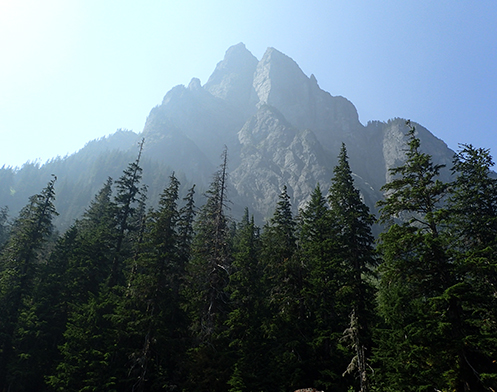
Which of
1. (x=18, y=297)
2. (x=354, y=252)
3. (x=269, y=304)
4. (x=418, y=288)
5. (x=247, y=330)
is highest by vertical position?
(x=354, y=252)

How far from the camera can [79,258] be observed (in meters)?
27.3

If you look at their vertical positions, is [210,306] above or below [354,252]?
below

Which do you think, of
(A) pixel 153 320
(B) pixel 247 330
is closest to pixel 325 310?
(B) pixel 247 330

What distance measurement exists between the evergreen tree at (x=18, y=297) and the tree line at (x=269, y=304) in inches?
4.4

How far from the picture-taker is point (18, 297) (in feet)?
83.9

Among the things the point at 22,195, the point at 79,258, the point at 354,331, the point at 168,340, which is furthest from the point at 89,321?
the point at 22,195

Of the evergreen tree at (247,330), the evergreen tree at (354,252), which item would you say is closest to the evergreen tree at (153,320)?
the evergreen tree at (247,330)

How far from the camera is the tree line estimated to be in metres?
14.7

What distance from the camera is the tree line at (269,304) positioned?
14688 mm

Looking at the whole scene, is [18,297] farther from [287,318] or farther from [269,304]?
[287,318]

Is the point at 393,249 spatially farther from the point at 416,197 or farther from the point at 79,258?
the point at 79,258

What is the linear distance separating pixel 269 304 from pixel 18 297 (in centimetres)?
2142

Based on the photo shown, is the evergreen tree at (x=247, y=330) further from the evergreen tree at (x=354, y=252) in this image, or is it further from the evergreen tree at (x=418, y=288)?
the evergreen tree at (x=418, y=288)

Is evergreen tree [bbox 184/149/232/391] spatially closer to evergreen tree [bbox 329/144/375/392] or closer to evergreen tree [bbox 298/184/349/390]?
evergreen tree [bbox 298/184/349/390]
